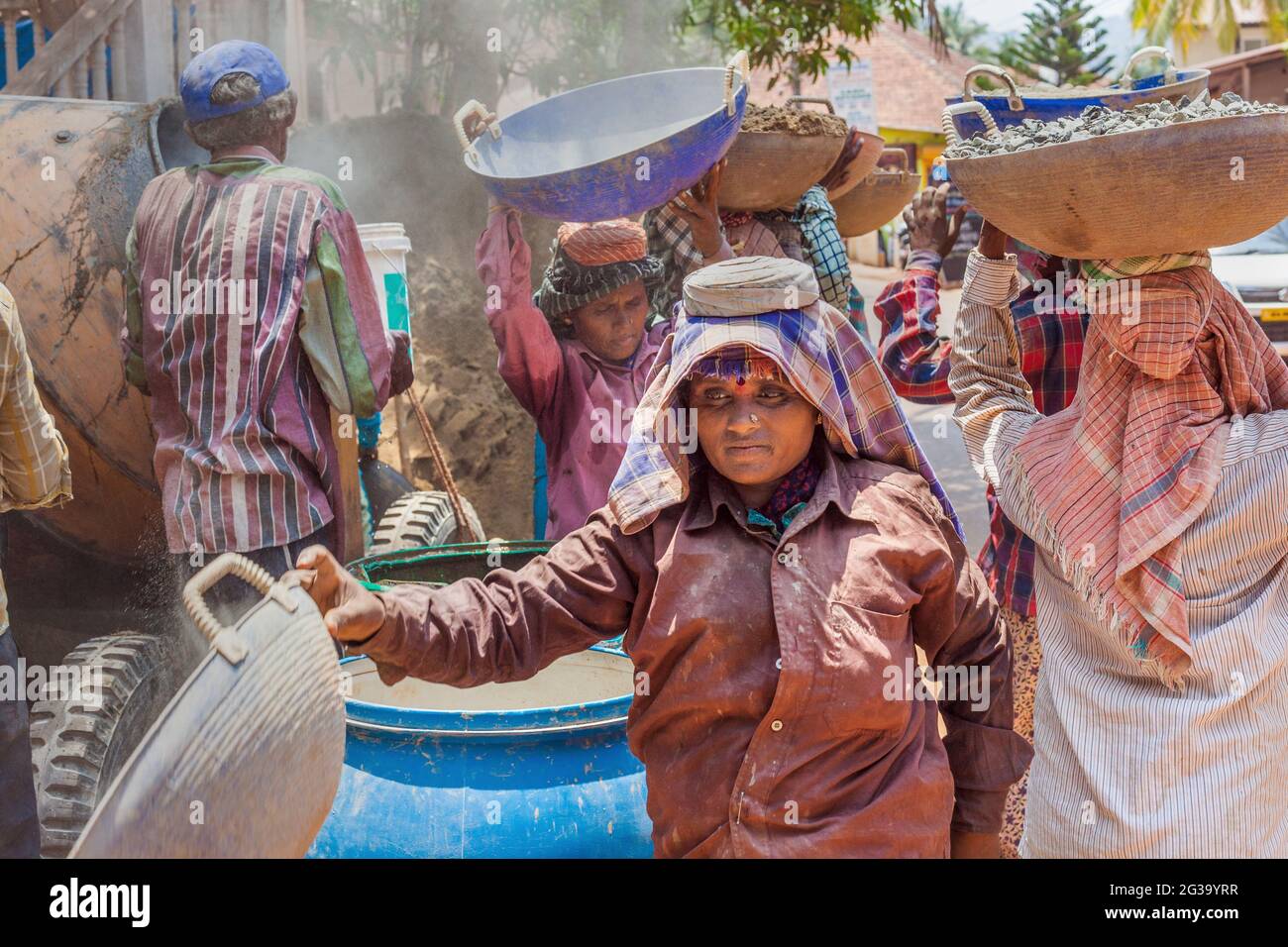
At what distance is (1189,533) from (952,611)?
0.52m

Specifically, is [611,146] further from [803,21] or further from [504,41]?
[504,41]

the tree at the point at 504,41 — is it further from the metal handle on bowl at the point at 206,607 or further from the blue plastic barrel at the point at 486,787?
the metal handle on bowl at the point at 206,607

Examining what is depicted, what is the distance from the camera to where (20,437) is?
2861 millimetres

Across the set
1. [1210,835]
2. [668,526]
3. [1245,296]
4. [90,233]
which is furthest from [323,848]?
[1245,296]

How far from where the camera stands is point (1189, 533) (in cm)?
248

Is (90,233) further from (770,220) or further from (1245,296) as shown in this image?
(1245,296)

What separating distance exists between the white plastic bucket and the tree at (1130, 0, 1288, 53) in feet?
84.9

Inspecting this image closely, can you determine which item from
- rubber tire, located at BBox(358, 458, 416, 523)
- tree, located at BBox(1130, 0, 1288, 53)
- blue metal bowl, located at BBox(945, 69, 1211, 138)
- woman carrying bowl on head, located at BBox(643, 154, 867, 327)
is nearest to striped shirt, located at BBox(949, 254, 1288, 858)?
blue metal bowl, located at BBox(945, 69, 1211, 138)

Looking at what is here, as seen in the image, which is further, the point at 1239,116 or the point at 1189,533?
the point at 1189,533

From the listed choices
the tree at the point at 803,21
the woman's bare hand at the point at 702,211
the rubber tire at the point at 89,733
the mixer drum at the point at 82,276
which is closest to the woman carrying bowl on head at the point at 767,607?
the woman's bare hand at the point at 702,211

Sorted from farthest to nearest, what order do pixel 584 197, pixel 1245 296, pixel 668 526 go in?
pixel 1245 296
pixel 584 197
pixel 668 526

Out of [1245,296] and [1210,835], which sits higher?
[1245,296]

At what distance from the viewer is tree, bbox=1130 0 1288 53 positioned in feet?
93.3

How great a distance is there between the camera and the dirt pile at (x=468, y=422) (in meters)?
7.82
